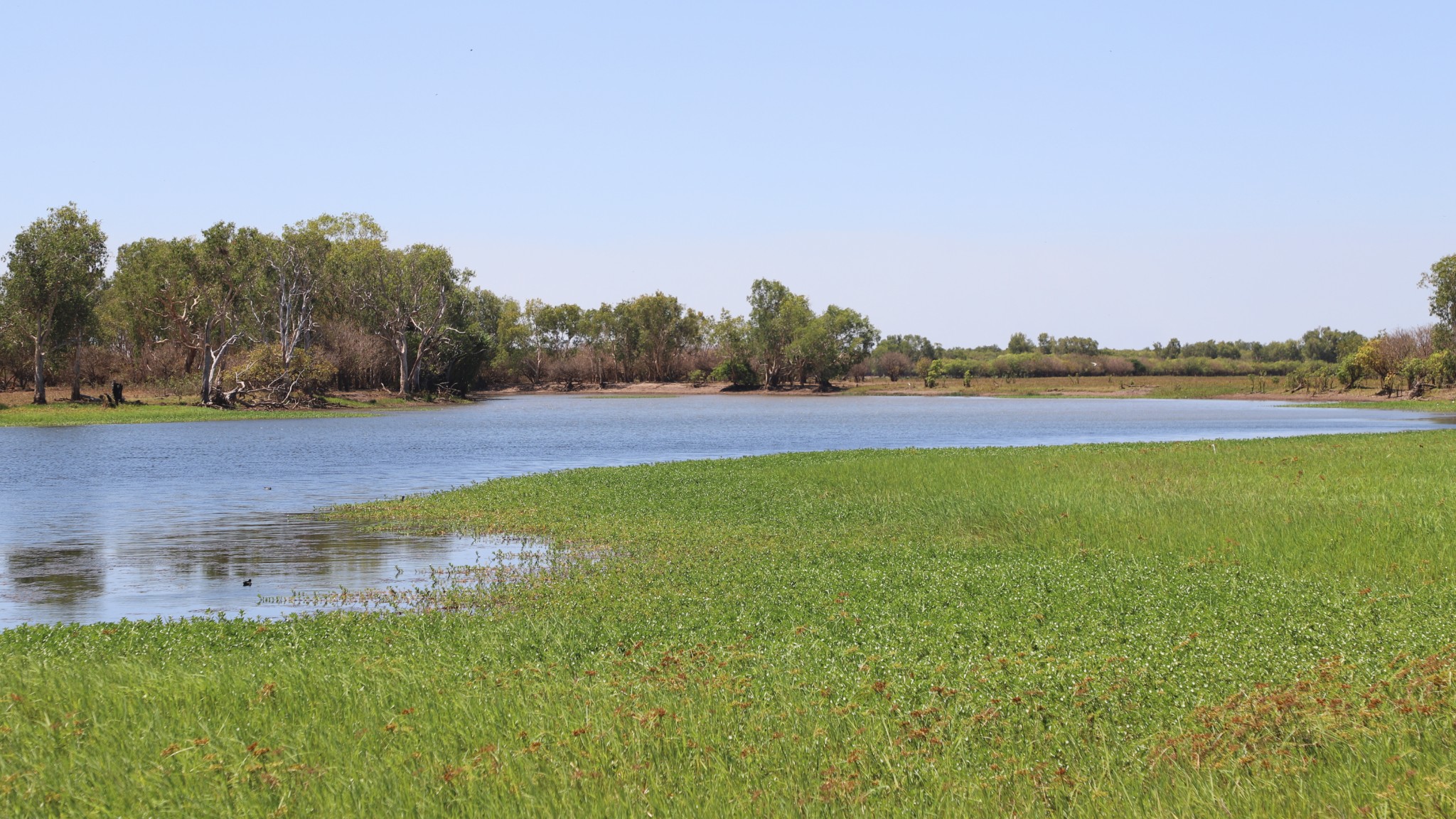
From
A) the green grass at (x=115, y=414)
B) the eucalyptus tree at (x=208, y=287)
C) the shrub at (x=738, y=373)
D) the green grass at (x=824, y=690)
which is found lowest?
the green grass at (x=115, y=414)

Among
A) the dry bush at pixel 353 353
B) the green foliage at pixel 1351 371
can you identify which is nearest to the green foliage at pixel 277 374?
the dry bush at pixel 353 353

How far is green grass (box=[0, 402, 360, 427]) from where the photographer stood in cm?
7651

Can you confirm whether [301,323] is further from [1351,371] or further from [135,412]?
[1351,371]

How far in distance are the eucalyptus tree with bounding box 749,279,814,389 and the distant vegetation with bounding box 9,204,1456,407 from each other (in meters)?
0.27

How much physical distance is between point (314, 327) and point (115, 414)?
32.2 metres

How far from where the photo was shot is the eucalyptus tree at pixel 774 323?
575 ft

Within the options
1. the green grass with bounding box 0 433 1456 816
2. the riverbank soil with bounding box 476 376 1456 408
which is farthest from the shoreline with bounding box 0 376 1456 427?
the green grass with bounding box 0 433 1456 816

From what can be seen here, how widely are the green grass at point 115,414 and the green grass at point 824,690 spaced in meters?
71.4

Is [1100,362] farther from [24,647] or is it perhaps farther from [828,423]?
[24,647]

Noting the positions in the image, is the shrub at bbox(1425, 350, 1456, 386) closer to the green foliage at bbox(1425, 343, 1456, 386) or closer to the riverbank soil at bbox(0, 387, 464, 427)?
the green foliage at bbox(1425, 343, 1456, 386)

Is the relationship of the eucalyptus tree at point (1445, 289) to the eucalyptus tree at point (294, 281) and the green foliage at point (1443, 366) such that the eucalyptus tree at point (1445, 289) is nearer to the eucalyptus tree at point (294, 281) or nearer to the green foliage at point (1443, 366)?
the green foliage at point (1443, 366)

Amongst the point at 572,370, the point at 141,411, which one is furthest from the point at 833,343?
the point at 141,411

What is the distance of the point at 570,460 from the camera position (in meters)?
48.6

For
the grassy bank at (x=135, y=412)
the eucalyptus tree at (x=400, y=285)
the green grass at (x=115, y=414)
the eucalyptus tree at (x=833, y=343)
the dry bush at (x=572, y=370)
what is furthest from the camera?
the dry bush at (x=572, y=370)
